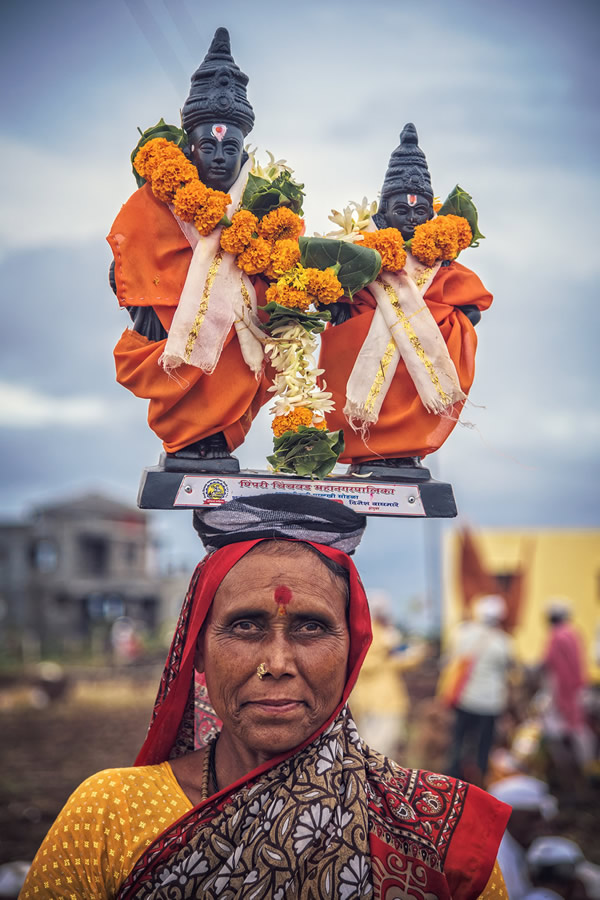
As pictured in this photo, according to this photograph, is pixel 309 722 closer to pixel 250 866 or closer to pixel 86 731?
pixel 250 866

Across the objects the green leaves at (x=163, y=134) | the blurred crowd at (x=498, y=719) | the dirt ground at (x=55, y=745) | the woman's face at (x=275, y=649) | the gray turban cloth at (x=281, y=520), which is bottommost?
the dirt ground at (x=55, y=745)

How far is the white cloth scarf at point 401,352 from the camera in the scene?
2662 mm

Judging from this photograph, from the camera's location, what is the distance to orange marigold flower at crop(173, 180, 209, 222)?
8.19ft

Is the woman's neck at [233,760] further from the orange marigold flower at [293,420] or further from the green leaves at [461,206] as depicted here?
the green leaves at [461,206]

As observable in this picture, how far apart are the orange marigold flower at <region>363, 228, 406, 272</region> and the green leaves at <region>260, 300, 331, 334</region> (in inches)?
9.7

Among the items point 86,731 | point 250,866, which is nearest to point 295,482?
point 250,866

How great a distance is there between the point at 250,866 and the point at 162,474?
3.28 ft

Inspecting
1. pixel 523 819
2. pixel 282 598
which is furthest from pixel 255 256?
pixel 523 819

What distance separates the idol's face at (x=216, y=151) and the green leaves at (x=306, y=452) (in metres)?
0.77

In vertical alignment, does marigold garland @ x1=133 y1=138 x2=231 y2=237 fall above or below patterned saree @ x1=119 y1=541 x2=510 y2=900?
above

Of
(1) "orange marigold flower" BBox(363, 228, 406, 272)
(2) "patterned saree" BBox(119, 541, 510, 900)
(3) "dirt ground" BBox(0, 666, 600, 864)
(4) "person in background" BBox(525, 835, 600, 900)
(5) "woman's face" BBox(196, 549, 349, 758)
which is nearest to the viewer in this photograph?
(2) "patterned saree" BBox(119, 541, 510, 900)

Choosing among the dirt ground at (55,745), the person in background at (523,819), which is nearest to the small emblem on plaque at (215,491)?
the person in background at (523,819)

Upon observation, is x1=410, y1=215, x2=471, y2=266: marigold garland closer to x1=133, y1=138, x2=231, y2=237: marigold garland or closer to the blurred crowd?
x1=133, y1=138, x2=231, y2=237: marigold garland

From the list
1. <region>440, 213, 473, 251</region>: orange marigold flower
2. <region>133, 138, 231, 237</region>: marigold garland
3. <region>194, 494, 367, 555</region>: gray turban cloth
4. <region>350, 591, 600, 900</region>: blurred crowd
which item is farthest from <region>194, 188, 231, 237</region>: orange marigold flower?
<region>350, 591, 600, 900</region>: blurred crowd
